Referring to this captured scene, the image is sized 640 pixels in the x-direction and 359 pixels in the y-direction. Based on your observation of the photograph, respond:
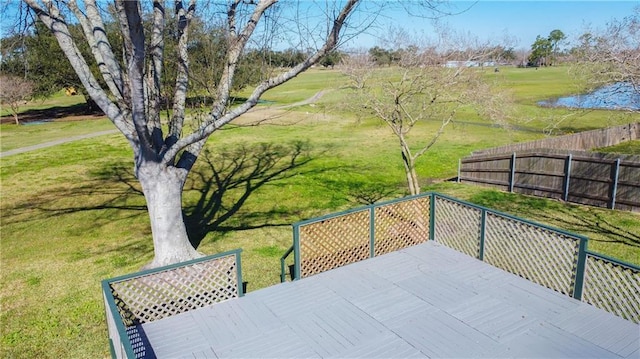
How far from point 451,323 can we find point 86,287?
7178mm

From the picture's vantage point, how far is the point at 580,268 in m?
6.84

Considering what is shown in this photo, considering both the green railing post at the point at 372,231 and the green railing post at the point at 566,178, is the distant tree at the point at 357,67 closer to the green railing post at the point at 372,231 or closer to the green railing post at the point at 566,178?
the green railing post at the point at 372,231

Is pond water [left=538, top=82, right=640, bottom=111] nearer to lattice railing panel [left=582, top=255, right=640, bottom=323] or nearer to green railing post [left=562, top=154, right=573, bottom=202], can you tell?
green railing post [left=562, top=154, right=573, bottom=202]

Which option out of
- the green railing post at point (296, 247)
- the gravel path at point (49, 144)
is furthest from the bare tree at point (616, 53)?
the gravel path at point (49, 144)

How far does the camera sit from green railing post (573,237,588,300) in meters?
6.78

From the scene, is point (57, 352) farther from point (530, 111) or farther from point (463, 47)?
point (530, 111)

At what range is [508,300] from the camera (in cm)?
699

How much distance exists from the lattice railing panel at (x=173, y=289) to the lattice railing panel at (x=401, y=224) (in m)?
3.25

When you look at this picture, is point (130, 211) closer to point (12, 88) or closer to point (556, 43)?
point (556, 43)

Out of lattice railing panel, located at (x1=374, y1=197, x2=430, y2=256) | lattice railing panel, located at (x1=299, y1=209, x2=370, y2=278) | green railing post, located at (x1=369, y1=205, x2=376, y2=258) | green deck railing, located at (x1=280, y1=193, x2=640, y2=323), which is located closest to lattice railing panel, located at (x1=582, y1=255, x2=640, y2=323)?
green deck railing, located at (x1=280, y1=193, x2=640, y2=323)

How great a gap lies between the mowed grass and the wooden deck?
1.71 metres

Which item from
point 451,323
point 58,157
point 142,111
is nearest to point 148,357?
point 142,111

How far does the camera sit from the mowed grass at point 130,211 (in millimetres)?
8078

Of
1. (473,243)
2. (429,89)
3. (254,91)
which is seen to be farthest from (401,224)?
(429,89)
